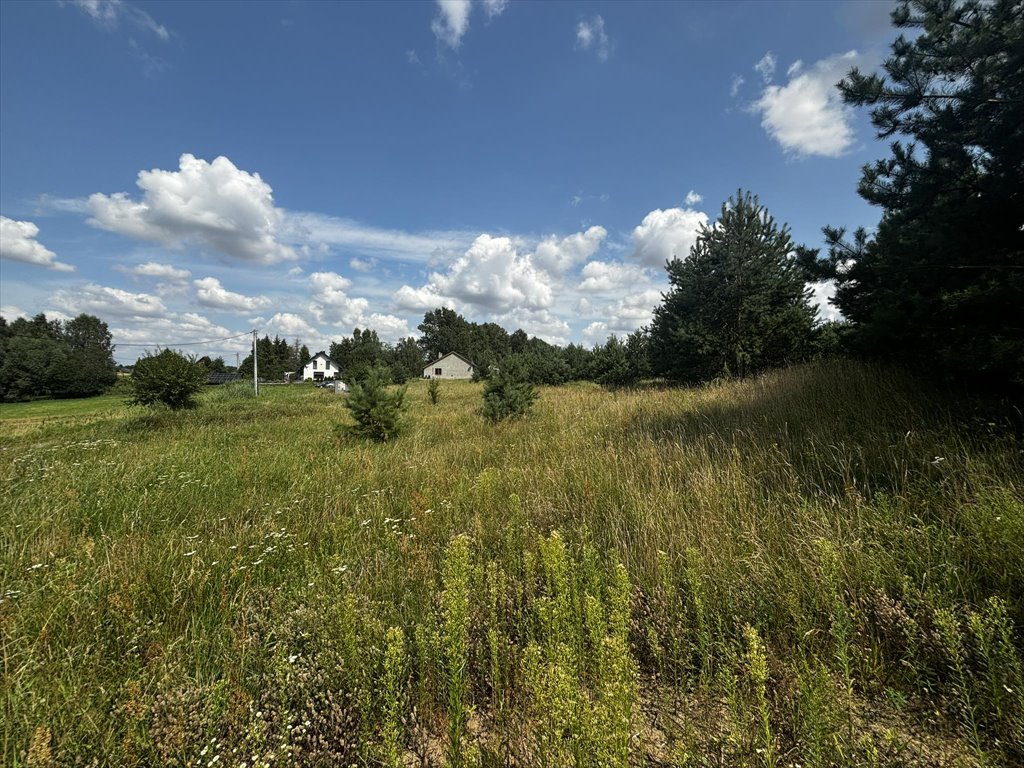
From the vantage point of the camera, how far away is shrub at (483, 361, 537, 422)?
966 centimetres

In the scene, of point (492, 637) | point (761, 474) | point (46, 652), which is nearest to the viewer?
point (492, 637)

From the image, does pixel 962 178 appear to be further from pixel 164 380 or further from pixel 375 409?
pixel 164 380

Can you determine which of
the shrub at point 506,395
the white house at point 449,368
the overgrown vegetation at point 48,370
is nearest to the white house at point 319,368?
the white house at point 449,368

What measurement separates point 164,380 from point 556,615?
1657 cm

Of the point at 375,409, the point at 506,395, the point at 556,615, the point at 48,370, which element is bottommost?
the point at 556,615

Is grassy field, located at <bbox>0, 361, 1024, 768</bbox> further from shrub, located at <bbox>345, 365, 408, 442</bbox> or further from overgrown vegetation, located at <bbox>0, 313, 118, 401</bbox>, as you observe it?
overgrown vegetation, located at <bbox>0, 313, 118, 401</bbox>

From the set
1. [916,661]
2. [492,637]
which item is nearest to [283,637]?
[492,637]

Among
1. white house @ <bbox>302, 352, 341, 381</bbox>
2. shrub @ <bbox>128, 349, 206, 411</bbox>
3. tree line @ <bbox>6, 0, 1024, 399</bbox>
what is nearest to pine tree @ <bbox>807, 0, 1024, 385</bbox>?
tree line @ <bbox>6, 0, 1024, 399</bbox>

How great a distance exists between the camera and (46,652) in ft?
6.44

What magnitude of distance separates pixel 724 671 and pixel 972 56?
534 centimetres

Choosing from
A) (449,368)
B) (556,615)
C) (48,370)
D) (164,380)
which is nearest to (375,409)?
(556,615)

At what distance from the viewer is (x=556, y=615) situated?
1.80m

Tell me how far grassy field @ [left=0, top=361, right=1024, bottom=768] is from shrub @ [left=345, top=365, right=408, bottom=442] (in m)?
4.02

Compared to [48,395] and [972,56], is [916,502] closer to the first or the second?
[972,56]
